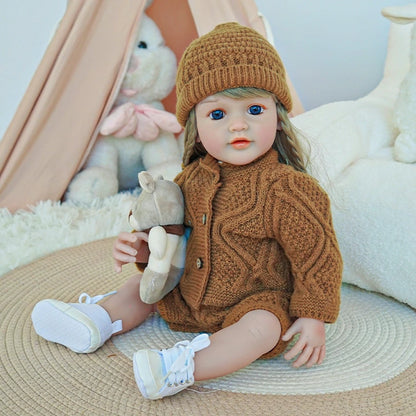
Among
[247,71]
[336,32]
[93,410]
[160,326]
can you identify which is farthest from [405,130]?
[336,32]

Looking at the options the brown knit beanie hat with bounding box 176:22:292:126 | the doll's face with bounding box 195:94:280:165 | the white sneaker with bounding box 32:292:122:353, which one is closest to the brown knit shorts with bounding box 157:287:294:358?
the white sneaker with bounding box 32:292:122:353

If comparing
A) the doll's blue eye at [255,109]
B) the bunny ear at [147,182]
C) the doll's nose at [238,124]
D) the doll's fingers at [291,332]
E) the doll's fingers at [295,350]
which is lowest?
the doll's fingers at [295,350]

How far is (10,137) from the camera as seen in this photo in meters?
1.66

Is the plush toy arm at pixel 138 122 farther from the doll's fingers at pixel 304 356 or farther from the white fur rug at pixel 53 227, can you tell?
the doll's fingers at pixel 304 356

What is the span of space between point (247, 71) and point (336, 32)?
4.72 ft

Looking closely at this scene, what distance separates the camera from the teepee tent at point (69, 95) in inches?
65.7

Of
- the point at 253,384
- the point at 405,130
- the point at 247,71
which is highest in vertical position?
the point at 247,71

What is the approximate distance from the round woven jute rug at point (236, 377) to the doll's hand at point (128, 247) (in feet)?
0.49

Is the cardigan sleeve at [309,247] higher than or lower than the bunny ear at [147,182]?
lower

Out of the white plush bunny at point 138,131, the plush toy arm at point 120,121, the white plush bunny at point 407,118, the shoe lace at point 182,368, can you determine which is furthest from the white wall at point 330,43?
the shoe lace at point 182,368

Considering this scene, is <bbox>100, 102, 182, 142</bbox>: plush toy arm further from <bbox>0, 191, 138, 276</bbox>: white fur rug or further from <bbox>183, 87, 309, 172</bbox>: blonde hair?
<bbox>183, 87, 309, 172</bbox>: blonde hair

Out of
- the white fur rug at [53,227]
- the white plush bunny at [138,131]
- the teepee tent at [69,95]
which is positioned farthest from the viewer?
the white plush bunny at [138,131]

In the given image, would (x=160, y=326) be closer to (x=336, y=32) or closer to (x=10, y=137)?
(x=10, y=137)

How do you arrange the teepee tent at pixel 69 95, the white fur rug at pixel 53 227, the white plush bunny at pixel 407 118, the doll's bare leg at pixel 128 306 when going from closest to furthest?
the doll's bare leg at pixel 128 306
the white plush bunny at pixel 407 118
the white fur rug at pixel 53 227
the teepee tent at pixel 69 95
